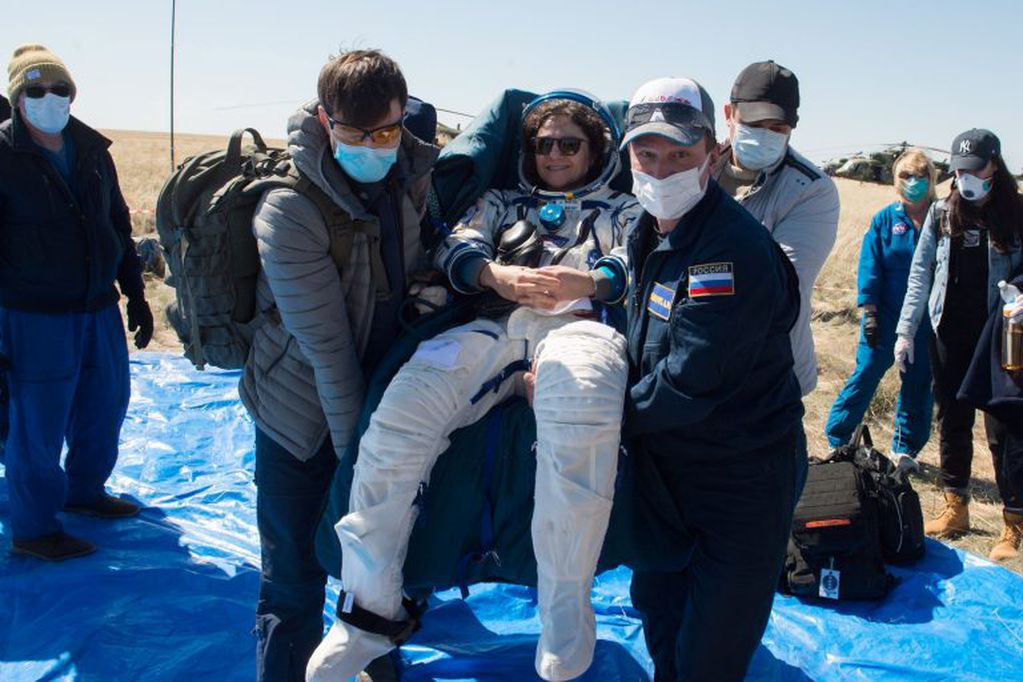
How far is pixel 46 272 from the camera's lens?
385cm

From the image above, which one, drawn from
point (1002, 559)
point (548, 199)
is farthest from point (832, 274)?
point (548, 199)

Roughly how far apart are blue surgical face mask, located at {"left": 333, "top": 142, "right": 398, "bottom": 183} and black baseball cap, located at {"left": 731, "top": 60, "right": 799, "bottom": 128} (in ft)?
4.19

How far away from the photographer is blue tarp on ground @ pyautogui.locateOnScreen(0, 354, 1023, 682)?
3244 mm

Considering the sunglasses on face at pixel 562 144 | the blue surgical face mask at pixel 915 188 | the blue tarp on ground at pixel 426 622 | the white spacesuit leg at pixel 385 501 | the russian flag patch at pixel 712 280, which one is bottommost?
the blue tarp on ground at pixel 426 622

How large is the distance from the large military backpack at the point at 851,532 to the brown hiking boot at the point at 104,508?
10.6ft

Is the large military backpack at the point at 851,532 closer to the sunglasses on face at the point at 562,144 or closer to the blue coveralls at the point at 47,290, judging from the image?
the sunglasses on face at the point at 562,144

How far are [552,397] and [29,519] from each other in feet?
9.59

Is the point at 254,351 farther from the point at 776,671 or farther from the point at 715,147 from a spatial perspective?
the point at 776,671

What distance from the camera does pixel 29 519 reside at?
386cm

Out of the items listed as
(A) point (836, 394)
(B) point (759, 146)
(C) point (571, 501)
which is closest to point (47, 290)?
(C) point (571, 501)

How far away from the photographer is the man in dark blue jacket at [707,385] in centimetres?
208

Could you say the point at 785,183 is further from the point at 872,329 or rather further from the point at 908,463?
the point at 908,463

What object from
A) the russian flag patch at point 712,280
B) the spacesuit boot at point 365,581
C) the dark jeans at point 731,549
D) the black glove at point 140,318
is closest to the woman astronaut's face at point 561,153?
the russian flag patch at point 712,280

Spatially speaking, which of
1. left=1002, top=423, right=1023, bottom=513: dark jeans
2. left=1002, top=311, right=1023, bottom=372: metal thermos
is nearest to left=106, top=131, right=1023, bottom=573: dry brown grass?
left=1002, top=423, right=1023, bottom=513: dark jeans
